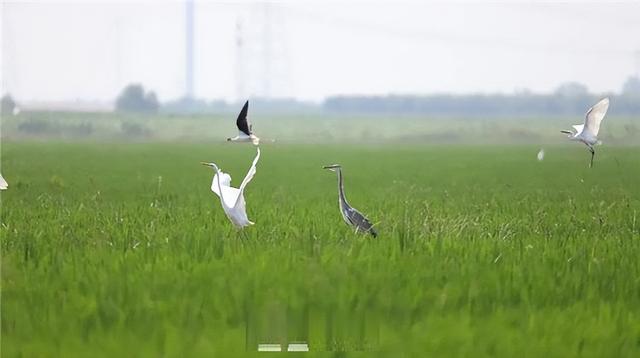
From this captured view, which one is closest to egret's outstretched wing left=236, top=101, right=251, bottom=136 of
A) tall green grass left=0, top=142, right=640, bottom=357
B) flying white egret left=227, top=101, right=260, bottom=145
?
flying white egret left=227, top=101, right=260, bottom=145

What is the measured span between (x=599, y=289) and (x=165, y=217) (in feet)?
9.75

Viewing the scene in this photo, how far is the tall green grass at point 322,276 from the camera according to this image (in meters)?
3.17

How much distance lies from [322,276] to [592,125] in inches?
89.0

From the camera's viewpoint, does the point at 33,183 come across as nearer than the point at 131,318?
No

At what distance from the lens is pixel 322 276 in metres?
3.76

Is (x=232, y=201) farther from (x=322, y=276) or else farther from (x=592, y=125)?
(x=592, y=125)

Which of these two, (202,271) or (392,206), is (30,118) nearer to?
(392,206)

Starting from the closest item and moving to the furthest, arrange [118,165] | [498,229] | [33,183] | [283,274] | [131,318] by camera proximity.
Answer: [131,318] < [283,274] < [498,229] < [33,183] < [118,165]

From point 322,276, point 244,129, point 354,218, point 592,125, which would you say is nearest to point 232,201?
point 244,129

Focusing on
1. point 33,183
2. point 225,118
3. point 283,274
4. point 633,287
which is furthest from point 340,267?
point 33,183

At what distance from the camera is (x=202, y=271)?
Answer: 12.7 ft

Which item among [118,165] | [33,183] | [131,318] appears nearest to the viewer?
[131,318]

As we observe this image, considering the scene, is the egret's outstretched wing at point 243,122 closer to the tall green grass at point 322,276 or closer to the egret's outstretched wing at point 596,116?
the tall green grass at point 322,276

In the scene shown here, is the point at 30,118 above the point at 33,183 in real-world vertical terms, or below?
above
